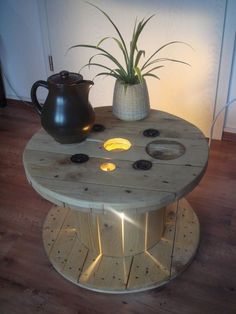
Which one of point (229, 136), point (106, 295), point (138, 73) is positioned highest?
point (138, 73)

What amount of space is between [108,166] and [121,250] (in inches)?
13.8

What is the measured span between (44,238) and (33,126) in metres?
0.98

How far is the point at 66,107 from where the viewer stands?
1.10 m

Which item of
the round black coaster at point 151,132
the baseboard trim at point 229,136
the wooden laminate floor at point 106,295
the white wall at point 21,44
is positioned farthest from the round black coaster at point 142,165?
the white wall at point 21,44

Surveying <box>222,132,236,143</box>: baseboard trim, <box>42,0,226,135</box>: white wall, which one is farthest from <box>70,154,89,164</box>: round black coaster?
<box>222,132,236,143</box>: baseboard trim

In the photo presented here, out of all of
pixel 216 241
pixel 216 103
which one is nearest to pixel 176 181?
pixel 216 241

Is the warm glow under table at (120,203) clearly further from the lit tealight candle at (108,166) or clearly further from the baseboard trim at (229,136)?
the baseboard trim at (229,136)

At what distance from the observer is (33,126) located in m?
2.21

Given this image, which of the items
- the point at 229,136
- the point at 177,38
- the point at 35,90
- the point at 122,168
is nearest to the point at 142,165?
the point at 122,168

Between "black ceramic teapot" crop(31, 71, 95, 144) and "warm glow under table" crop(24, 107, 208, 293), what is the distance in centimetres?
7

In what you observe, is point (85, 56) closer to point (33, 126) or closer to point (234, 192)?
point (33, 126)

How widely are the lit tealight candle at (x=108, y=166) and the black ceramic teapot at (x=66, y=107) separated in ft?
0.45

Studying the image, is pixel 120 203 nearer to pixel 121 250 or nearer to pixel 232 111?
pixel 121 250

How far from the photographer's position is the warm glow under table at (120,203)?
99 cm
